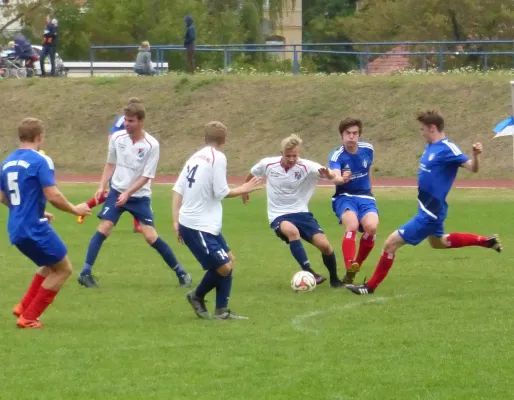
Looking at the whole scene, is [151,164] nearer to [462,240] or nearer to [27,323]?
[27,323]

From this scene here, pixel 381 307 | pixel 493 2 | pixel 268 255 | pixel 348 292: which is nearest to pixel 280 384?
pixel 381 307

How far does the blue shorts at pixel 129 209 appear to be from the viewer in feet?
36.8

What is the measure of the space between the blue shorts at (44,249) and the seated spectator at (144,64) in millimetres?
28116

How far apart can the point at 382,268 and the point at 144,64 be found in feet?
90.4

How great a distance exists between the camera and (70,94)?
119ft

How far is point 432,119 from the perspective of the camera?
33.0 feet

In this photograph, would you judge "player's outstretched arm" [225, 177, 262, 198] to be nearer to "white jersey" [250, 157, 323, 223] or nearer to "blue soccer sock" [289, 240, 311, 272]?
"white jersey" [250, 157, 323, 223]

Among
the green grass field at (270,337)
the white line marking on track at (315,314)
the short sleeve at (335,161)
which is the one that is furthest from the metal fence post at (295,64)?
the white line marking on track at (315,314)

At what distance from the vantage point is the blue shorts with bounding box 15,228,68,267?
8.34 m

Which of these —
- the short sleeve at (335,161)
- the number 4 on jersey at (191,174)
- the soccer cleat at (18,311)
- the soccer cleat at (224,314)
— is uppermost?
the number 4 on jersey at (191,174)

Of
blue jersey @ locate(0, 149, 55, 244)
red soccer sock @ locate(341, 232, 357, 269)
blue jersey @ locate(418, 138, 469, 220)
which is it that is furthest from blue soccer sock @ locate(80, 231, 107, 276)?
blue jersey @ locate(418, 138, 469, 220)

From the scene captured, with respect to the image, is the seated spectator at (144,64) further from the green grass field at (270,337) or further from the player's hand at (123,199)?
the player's hand at (123,199)

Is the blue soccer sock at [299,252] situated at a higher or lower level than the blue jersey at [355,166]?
lower

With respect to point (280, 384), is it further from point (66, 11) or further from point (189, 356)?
point (66, 11)
